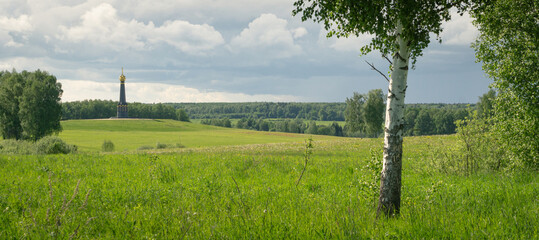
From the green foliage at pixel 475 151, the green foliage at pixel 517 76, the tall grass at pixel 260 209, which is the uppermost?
the green foliage at pixel 517 76

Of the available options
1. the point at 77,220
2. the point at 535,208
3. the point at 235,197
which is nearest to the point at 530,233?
the point at 535,208

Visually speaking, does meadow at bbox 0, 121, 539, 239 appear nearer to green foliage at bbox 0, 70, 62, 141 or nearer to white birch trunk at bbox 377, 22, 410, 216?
white birch trunk at bbox 377, 22, 410, 216

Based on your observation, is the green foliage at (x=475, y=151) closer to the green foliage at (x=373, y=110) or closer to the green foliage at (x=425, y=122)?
the green foliage at (x=373, y=110)

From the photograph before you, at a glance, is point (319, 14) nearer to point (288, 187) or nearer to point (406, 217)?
point (406, 217)

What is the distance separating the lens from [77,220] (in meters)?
6.94

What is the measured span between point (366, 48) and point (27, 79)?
6547cm

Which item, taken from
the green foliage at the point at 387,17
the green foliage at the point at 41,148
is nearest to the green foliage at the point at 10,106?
the green foliage at the point at 41,148

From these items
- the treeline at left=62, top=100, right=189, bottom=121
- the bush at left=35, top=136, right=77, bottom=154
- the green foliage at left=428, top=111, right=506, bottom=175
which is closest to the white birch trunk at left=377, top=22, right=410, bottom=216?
the green foliage at left=428, top=111, right=506, bottom=175

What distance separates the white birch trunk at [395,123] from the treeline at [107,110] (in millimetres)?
160278

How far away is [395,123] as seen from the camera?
20.4 feet

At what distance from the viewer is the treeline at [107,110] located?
153875 mm

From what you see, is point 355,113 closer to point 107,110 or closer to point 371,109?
point 371,109

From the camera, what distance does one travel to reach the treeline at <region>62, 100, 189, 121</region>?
153875 mm

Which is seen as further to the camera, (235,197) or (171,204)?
(235,197)
